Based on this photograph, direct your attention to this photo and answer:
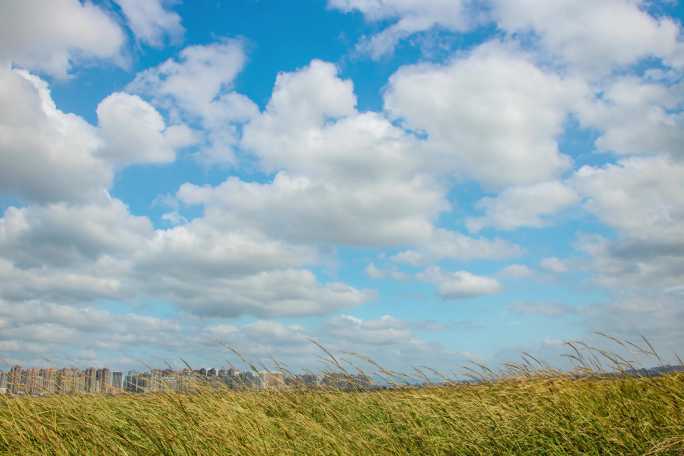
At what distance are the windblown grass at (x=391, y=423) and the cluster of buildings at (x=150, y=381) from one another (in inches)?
33.9

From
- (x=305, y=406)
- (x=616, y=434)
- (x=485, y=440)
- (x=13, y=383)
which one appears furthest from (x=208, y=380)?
(x=616, y=434)

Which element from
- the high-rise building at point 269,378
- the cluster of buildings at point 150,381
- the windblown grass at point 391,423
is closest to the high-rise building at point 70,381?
the cluster of buildings at point 150,381

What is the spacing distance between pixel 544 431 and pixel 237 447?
3876mm

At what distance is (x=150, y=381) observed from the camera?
12.4 metres

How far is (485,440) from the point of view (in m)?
7.50

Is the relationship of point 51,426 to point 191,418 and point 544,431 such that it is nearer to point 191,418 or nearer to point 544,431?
point 191,418

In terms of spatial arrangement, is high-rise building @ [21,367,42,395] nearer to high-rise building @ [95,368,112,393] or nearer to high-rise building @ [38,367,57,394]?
high-rise building @ [38,367,57,394]

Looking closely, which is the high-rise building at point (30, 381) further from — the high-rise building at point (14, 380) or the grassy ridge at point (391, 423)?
the grassy ridge at point (391, 423)

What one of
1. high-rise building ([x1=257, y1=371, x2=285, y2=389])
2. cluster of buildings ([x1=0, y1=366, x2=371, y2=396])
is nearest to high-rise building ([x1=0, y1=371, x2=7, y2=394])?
cluster of buildings ([x1=0, y1=366, x2=371, y2=396])

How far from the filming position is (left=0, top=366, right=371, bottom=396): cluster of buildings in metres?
12.0

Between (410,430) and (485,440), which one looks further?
(410,430)

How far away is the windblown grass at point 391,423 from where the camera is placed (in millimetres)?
7094

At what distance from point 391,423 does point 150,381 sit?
5744 millimetres

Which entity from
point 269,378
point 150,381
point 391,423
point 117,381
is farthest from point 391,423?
point 117,381
